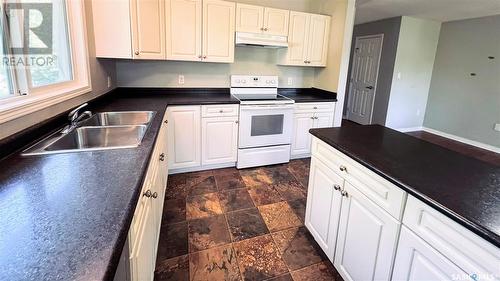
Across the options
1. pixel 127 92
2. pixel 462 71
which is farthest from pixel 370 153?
pixel 462 71

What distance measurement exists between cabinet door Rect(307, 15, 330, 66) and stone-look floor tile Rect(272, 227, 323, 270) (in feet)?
7.97

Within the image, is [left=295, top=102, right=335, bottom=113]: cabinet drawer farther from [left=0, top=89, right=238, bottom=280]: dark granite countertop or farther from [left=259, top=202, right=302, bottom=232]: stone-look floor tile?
[left=0, top=89, right=238, bottom=280]: dark granite countertop

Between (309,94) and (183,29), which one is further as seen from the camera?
(309,94)

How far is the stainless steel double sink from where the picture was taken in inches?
52.2

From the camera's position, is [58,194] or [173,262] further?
[173,262]

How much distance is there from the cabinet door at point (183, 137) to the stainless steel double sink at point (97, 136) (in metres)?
0.66

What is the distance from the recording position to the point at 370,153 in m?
1.43

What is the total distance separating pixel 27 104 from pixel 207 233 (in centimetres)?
143

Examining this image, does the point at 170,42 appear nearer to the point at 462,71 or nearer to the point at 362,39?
the point at 362,39

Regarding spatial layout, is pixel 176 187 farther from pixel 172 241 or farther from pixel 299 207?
pixel 299 207

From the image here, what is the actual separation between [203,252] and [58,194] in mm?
1206

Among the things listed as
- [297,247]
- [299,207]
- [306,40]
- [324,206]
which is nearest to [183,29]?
[306,40]

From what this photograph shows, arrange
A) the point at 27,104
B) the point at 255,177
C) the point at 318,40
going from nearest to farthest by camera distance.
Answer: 1. the point at 27,104
2. the point at 255,177
3. the point at 318,40

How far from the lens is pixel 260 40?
3162 mm
